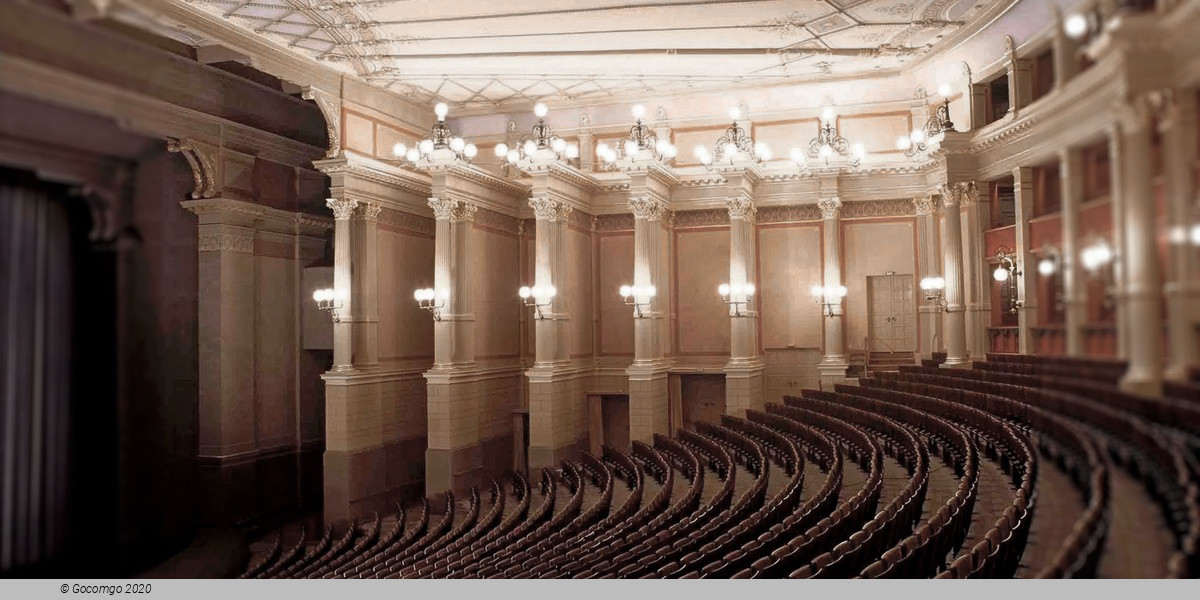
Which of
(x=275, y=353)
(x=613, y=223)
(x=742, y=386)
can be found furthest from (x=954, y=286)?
(x=275, y=353)

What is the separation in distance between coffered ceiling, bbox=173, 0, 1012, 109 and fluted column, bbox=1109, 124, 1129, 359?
4.70m

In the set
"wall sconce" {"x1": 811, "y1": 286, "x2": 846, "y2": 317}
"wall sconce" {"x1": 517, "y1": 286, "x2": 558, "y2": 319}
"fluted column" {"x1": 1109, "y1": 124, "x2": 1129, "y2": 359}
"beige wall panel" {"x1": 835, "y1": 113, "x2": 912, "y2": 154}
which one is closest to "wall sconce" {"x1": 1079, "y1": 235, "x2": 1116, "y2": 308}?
"fluted column" {"x1": 1109, "y1": 124, "x2": 1129, "y2": 359}

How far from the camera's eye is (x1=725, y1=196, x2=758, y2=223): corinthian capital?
880cm

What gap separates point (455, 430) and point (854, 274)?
4.62 metres

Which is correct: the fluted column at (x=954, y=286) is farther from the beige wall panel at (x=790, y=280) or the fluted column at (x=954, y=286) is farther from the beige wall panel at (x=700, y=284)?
the beige wall panel at (x=700, y=284)

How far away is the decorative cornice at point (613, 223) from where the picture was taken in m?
8.82

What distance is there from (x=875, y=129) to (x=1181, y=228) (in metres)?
8.11

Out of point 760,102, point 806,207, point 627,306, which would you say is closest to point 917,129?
point 760,102

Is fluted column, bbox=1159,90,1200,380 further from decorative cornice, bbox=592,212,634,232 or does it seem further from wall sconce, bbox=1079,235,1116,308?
decorative cornice, bbox=592,212,634,232

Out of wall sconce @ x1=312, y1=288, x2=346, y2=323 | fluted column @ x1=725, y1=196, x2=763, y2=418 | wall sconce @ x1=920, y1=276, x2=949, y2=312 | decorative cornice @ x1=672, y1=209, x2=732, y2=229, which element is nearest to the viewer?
fluted column @ x1=725, y1=196, x2=763, y2=418

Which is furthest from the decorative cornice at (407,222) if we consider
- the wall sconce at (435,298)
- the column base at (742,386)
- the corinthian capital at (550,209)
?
the column base at (742,386)

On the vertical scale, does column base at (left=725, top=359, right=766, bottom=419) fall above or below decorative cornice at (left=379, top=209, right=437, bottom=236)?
below

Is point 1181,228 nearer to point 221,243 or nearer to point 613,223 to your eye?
point 613,223
